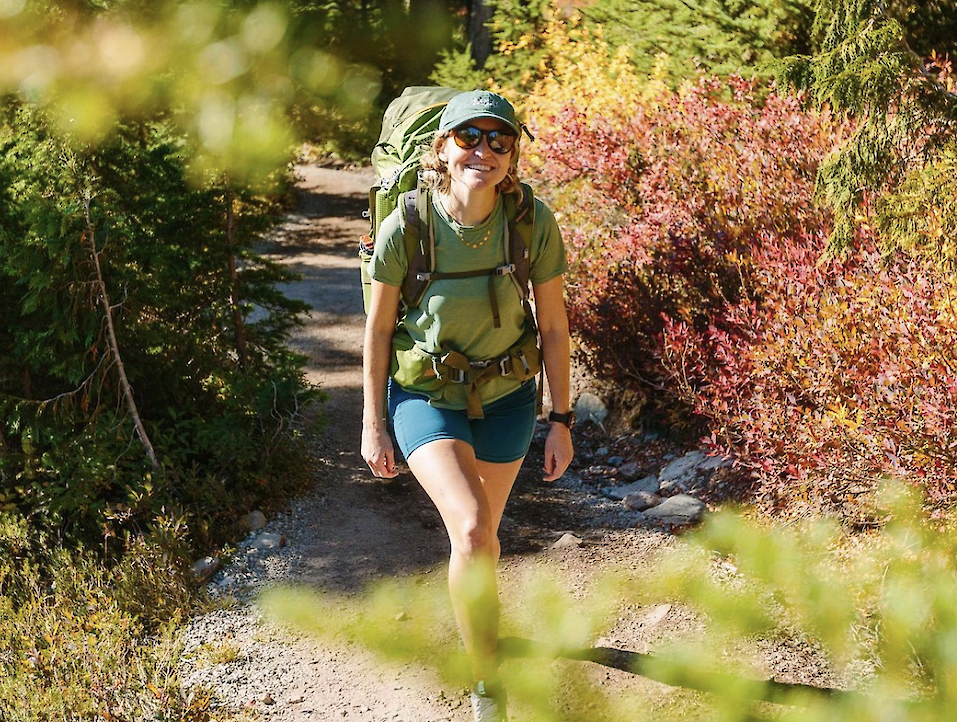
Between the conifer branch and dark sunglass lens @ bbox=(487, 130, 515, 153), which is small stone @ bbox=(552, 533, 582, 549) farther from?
dark sunglass lens @ bbox=(487, 130, 515, 153)

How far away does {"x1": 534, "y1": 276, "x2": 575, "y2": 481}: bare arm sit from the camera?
3.16 metres

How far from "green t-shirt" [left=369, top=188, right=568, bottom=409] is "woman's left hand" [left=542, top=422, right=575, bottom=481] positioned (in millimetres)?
388

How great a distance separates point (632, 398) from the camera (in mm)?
6672

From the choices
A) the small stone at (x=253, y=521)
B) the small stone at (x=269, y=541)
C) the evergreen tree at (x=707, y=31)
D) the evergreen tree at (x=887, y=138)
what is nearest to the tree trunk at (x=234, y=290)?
the small stone at (x=253, y=521)

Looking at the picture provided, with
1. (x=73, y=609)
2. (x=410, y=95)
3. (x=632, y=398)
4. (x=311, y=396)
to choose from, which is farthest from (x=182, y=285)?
(x=632, y=398)

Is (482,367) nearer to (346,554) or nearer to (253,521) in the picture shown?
(346,554)

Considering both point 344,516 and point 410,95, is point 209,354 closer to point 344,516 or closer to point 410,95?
point 344,516

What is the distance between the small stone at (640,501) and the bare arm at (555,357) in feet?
7.89

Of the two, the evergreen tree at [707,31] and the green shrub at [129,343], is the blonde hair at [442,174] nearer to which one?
the green shrub at [129,343]

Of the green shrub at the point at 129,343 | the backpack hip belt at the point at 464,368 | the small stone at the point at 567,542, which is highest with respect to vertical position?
the backpack hip belt at the point at 464,368

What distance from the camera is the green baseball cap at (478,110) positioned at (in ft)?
9.36

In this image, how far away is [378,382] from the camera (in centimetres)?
312

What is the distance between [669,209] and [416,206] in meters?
3.55

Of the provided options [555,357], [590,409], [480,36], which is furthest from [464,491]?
[480,36]
